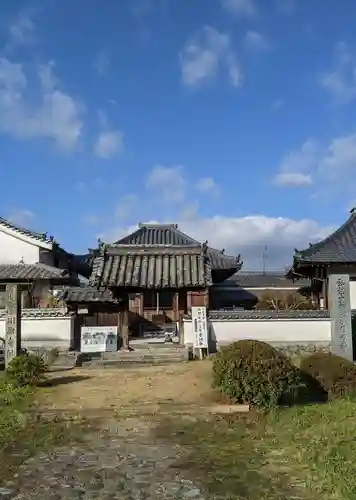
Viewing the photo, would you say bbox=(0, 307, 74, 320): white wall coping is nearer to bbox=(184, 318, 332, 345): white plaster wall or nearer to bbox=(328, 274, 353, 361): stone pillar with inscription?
bbox=(184, 318, 332, 345): white plaster wall

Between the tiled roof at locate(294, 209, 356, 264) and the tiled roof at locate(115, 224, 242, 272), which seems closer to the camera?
the tiled roof at locate(294, 209, 356, 264)

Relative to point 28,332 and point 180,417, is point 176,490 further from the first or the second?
point 28,332

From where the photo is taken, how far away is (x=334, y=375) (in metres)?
13.7

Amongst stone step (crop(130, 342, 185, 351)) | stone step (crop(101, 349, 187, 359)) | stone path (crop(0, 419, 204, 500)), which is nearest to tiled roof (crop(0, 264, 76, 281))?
stone step (crop(130, 342, 185, 351))

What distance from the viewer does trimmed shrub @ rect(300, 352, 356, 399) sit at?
521 inches

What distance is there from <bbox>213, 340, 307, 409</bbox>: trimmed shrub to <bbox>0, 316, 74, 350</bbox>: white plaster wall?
1259 cm

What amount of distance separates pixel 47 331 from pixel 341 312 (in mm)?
12351

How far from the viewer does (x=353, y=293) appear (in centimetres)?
3288

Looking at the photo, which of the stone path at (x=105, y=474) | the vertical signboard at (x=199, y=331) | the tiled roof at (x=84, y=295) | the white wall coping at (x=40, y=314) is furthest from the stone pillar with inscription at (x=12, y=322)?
the stone path at (x=105, y=474)

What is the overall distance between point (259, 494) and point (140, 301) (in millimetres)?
29000

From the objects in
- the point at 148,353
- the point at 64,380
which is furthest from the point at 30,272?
the point at 64,380

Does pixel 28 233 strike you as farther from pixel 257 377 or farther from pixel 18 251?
pixel 257 377

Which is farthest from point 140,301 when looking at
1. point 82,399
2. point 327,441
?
point 327,441

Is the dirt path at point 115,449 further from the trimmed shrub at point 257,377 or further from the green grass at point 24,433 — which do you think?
the trimmed shrub at point 257,377
